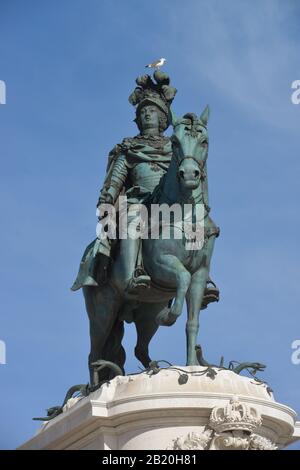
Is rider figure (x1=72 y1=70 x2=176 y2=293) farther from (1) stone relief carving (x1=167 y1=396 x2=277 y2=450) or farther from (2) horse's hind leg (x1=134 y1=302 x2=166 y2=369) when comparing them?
(1) stone relief carving (x1=167 y1=396 x2=277 y2=450)

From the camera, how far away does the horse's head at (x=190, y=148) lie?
68.6ft

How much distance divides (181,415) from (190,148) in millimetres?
3479

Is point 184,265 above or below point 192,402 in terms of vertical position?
above

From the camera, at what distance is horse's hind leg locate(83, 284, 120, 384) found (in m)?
22.3

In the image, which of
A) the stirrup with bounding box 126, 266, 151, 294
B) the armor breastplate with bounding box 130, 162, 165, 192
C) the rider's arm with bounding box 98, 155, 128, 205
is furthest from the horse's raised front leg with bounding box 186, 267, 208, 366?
the rider's arm with bounding box 98, 155, 128, 205

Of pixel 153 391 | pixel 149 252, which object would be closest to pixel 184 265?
pixel 149 252

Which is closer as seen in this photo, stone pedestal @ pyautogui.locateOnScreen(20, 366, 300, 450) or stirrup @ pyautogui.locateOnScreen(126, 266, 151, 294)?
stone pedestal @ pyautogui.locateOnScreen(20, 366, 300, 450)

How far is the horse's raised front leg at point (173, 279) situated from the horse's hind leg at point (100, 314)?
1.11 meters

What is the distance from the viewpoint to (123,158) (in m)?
→ 23.0

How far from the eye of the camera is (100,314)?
22.5 meters

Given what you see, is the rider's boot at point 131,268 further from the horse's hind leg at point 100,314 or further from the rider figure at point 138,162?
the horse's hind leg at point 100,314

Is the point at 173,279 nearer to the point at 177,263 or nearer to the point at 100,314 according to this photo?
the point at 177,263
